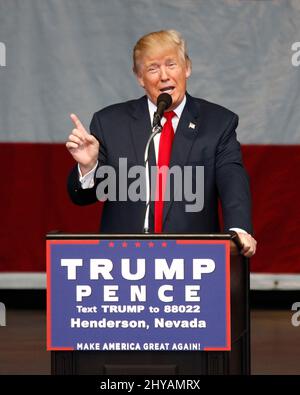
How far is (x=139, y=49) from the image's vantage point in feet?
13.9

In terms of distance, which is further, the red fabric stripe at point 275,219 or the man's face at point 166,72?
the red fabric stripe at point 275,219

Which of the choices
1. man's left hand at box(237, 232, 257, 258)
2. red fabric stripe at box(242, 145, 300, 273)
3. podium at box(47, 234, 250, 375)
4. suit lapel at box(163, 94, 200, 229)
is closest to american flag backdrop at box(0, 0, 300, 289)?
red fabric stripe at box(242, 145, 300, 273)

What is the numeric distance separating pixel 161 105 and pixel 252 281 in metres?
3.89

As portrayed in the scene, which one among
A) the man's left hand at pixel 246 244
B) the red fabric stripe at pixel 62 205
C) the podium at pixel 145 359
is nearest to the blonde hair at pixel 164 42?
the man's left hand at pixel 246 244

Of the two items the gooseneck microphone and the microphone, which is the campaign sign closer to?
the gooseneck microphone

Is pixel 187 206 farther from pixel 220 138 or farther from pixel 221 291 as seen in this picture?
pixel 221 291

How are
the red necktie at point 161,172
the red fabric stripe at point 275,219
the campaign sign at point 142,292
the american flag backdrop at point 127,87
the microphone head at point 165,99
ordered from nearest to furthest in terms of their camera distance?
the campaign sign at point 142,292
the microphone head at point 165,99
the red necktie at point 161,172
the american flag backdrop at point 127,87
the red fabric stripe at point 275,219

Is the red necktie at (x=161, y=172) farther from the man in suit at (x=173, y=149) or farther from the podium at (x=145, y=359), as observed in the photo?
the podium at (x=145, y=359)

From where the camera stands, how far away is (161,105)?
3.91 meters

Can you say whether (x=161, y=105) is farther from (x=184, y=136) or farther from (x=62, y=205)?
(x=62, y=205)

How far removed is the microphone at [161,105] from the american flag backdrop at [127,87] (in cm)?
358

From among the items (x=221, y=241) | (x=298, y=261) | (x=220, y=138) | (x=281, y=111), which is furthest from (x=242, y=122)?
(x=221, y=241)

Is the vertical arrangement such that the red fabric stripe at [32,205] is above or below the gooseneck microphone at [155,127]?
above

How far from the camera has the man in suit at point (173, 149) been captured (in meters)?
4.09
